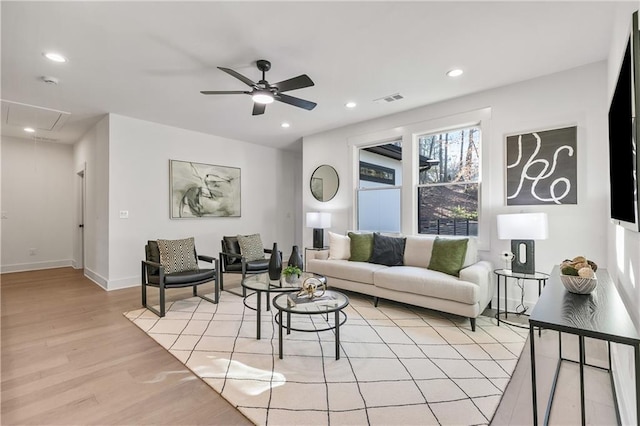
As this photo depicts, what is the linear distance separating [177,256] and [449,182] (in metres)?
3.73

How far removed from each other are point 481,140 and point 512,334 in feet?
7.46

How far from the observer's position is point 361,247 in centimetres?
434

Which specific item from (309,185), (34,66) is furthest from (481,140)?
(34,66)

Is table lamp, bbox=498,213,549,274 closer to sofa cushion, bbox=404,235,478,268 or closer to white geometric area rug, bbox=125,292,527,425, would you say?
sofa cushion, bbox=404,235,478,268

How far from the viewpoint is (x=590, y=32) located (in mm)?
2539

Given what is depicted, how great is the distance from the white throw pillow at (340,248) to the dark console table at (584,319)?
276 centimetres

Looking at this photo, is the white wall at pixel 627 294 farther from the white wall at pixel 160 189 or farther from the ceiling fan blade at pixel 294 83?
the white wall at pixel 160 189

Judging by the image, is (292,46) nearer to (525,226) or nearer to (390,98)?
(390,98)

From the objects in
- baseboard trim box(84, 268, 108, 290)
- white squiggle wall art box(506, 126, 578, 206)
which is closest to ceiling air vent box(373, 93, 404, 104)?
white squiggle wall art box(506, 126, 578, 206)

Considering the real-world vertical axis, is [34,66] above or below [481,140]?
above

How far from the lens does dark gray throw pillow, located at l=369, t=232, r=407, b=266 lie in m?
4.00

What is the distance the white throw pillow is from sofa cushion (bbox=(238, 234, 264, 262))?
1.14 metres

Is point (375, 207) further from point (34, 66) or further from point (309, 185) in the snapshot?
point (34, 66)

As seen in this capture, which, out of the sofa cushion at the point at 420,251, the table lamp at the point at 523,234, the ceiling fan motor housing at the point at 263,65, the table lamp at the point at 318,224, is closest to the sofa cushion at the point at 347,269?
the sofa cushion at the point at 420,251
